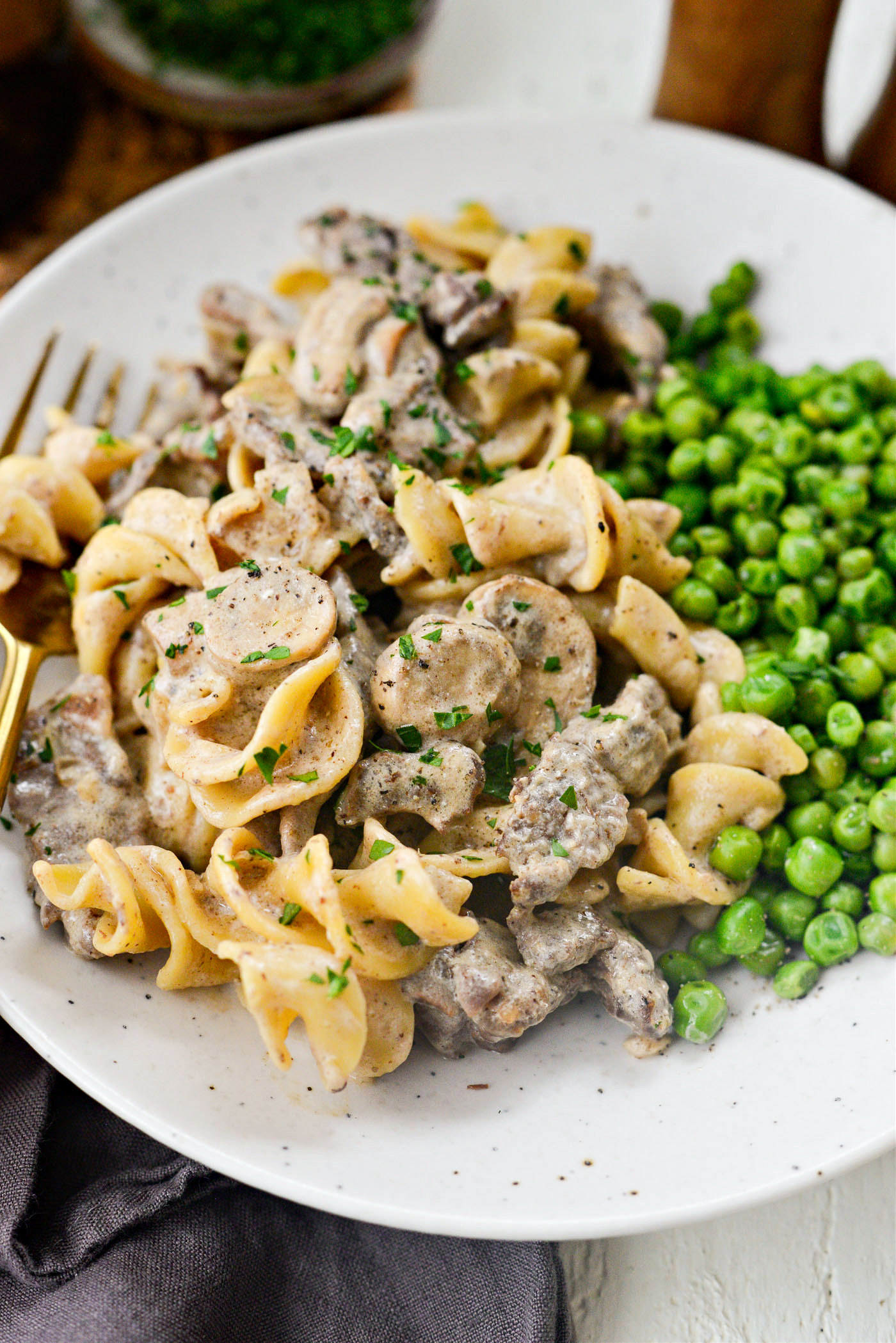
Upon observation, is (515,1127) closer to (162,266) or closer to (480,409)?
(480,409)

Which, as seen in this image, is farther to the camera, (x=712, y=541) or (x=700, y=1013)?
(x=712, y=541)

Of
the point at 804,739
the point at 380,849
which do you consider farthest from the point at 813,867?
the point at 380,849

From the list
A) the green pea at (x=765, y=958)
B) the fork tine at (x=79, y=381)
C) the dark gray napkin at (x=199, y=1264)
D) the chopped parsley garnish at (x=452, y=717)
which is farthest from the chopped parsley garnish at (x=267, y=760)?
the fork tine at (x=79, y=381)

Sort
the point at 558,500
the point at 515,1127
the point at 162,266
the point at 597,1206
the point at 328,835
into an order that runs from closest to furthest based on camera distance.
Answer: the point at 597,1206 < the point at 515,1127 < the point at 328,835 < the point at 558,500 < the point at 162,266

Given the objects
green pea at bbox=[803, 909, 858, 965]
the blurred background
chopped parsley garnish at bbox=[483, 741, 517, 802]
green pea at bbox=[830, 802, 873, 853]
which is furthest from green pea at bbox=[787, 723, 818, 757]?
the blurred background

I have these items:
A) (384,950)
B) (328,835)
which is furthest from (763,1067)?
(328,835)

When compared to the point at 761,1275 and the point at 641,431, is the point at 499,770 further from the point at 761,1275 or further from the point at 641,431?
the point at 761,1275
